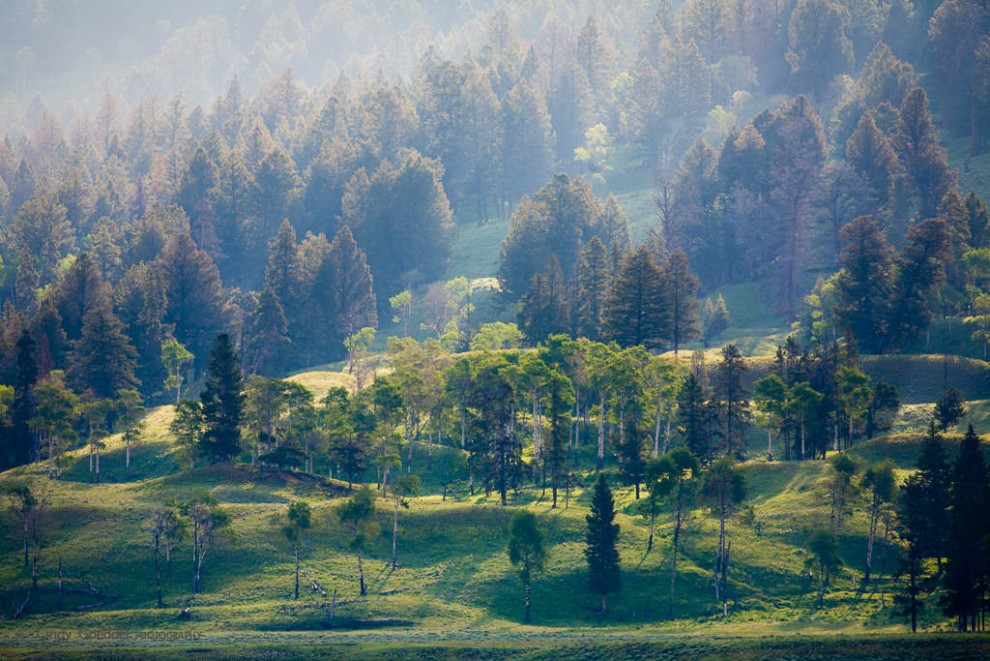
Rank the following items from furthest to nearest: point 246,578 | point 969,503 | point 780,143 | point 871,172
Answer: point 780,143, point 871,172, point 246,578, point 969,503

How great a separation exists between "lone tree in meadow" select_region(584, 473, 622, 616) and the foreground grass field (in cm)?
194

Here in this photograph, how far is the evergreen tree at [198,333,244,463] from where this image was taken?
397 ft

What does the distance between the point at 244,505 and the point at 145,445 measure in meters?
30.4

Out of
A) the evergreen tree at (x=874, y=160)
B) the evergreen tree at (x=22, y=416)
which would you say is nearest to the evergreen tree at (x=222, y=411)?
the evergreen tree at (x=22, y=416)

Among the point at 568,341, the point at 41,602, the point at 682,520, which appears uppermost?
the point at 568,341

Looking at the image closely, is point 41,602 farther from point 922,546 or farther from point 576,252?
point 576,252

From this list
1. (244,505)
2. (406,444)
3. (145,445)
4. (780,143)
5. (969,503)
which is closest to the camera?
(969,503)

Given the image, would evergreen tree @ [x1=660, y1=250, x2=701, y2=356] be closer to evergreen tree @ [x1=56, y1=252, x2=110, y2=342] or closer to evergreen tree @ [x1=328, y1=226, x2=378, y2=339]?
evergreen tree @ [x1=328, y1=226, x2=378, y2=339]

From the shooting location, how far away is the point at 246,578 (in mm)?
99500

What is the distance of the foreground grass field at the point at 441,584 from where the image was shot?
85125 millimetres

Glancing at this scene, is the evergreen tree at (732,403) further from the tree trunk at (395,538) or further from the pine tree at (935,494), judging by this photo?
the tree trunk at (395,538)

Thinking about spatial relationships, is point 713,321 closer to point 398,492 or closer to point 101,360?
point 398,492

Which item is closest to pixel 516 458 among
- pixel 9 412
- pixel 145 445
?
pixel 145 445

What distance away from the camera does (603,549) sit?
95.7 m
